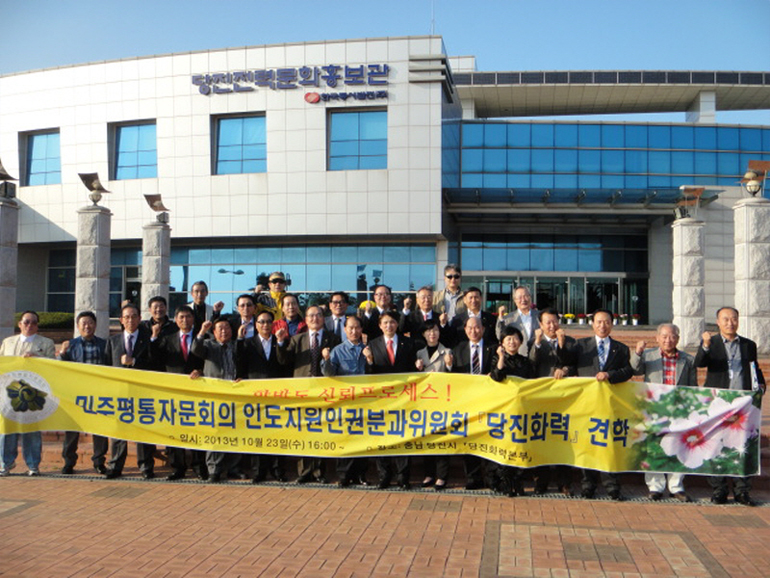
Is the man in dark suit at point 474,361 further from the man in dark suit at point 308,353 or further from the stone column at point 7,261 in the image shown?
the stone column at point 7,261

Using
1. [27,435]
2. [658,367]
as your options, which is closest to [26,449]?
[27,435]

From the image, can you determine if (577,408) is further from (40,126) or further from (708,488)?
(40,126)

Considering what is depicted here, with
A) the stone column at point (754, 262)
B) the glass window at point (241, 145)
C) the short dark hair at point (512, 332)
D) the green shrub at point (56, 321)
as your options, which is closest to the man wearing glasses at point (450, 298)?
the short dark hair at point (512, 332)

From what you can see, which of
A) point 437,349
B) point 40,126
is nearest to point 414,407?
point 437,349

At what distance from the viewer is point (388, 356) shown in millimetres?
6852

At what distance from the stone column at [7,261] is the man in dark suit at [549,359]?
11075mm

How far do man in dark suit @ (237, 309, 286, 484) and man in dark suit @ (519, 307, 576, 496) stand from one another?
279cm

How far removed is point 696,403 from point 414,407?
2848 millimetres

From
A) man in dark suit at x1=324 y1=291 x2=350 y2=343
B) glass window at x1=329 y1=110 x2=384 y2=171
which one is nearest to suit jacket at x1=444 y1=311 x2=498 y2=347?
man in dark suit at x1=324 y1=291 x2=350 y2=343

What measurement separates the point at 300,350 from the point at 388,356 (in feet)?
3.25

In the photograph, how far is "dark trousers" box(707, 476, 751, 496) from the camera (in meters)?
6.21

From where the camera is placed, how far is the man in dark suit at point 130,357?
710 centimetres

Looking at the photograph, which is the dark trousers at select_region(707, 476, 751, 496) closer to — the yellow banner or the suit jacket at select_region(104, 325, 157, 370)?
the yellow banner

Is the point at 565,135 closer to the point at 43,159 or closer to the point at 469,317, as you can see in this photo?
the point at 43,159
